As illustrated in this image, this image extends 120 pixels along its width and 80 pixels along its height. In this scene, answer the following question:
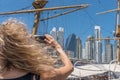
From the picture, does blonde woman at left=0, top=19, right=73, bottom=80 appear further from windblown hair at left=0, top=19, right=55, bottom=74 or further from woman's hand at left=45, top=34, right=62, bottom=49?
woman's hand at left=45, top=34, right=62, bottom=49

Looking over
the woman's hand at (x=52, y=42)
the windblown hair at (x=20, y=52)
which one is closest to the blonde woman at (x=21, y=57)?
the windblown hair at (x=20, y=52)

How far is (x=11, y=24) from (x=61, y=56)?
1.39 feet

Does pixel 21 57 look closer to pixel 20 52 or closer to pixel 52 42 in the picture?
pixel 20 52

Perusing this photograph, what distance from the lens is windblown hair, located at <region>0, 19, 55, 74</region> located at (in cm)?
224

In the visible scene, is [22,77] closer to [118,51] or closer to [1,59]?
[1,59]

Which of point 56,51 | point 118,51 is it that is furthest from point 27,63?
point 118,51

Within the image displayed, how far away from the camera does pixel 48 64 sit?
2.33m

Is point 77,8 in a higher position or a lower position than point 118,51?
higher

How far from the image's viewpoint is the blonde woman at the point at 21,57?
223 cm

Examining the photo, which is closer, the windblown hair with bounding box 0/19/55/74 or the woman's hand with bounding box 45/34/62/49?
the windblown hair with bounding box 0/19/55/74

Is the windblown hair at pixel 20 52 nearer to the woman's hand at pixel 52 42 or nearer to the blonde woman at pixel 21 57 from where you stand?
the blonde woman at pixel 21 57

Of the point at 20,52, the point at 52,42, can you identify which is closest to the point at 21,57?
the point at 20,52

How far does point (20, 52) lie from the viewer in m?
2.25

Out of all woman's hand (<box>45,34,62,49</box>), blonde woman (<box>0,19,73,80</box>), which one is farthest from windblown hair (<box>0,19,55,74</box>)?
woman's hand (<box>45,34,62,49</box>)
